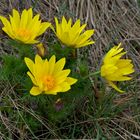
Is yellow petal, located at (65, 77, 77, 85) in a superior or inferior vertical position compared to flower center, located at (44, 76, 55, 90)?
inferior

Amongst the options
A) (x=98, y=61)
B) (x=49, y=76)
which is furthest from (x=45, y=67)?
(x=98, y=61)

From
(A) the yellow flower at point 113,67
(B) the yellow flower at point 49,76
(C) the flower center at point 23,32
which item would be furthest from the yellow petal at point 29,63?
(A) the yellow flower at point 113,67

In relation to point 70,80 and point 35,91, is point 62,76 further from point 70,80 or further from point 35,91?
point 35,91

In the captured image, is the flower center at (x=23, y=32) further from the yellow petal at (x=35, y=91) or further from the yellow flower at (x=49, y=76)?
the yellow petal at (x=35, y=91)

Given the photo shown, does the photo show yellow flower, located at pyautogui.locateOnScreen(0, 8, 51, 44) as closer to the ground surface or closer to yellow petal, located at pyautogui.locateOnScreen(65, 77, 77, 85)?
yellow petal, located at pyautogui.locateOnScreen(65, 77, 77, 85)

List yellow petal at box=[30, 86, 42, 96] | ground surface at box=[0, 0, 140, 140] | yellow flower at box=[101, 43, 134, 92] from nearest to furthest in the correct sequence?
yellow petal at box=[30, 86, 42, 96]
yellow flower at box=[101, 43, 134, 92]
ground surface at box=[0, 0, 140, 140]

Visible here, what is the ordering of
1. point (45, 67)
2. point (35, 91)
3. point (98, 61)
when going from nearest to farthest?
1. point (35, 91)
2. point (45, 67)
3. point (98, 61)

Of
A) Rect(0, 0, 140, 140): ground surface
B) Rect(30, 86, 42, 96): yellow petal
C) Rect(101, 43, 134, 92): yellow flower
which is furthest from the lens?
Rect(0, 0, 140, 140): ground surface

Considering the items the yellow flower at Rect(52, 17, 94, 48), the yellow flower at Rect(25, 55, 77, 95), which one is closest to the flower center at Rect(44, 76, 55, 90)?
the yellow flower at Rect(25, 55, 77, 95)

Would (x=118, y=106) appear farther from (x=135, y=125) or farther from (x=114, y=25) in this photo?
(x=114, y=25)
